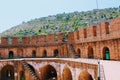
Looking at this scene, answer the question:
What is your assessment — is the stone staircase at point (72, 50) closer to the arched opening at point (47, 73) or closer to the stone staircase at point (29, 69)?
the arched opening at point (47, 73)

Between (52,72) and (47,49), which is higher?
(47,49)

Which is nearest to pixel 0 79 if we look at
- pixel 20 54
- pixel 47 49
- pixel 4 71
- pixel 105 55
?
pixel 4 71

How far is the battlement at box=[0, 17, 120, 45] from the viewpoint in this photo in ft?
63.9

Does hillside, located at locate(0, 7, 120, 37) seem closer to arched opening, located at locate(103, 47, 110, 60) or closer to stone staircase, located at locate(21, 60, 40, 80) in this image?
stone staircase, located at locate(21, 60, 40, 80)

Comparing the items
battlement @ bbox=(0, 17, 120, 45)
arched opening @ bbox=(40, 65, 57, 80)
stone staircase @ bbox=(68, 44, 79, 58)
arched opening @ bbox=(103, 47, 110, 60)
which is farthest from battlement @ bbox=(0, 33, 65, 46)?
arched opening @ bbox=(103, 47, 110, 60)

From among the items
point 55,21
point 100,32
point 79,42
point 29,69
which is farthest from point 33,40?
point 55,21

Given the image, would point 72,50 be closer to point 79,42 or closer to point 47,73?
point 79,42

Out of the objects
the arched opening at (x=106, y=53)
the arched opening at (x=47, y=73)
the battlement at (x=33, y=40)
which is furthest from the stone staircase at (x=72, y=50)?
the arched opening at (x=106, y=53)

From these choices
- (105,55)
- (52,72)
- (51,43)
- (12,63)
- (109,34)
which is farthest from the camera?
(51,43)

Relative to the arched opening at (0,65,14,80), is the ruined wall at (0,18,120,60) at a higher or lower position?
higher

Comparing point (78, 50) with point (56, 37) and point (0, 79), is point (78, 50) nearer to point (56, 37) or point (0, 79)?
point (56, 37)

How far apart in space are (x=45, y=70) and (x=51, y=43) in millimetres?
4823

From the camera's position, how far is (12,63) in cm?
2733

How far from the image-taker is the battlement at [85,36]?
19.5 m
